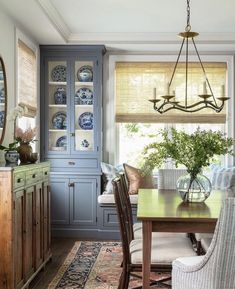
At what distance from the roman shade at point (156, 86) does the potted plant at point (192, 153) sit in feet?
9.13

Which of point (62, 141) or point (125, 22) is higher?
point (125, 22)

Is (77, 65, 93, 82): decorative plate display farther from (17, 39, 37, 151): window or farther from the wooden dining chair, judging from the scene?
the wooden dining chair

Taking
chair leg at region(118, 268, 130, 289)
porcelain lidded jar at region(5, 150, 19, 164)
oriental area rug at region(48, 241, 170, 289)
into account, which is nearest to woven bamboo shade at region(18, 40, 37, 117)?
porcelain lidded jar at region(5, 150, 19, 164)

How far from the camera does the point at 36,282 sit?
3887mm

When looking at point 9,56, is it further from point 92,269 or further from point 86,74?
point 92,269

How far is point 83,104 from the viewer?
5.85 meters

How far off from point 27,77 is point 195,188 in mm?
2691

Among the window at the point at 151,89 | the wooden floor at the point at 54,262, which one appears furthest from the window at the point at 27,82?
the wooden floor at the point at 54,262

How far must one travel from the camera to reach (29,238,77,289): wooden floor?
3.86 m

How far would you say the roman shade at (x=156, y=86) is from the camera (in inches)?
241

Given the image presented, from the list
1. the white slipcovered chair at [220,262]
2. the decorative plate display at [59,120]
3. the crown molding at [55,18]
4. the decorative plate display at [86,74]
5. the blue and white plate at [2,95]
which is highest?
the crown molding at [55,18]

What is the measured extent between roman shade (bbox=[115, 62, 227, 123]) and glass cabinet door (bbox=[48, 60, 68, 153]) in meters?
0.77

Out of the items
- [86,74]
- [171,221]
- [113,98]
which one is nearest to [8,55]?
[86,74]

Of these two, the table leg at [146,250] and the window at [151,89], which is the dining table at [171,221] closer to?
the table leg at [146,250]
